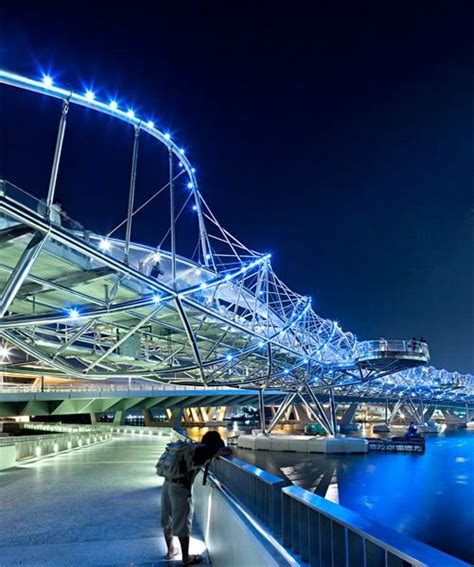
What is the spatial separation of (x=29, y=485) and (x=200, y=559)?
997 centimetres

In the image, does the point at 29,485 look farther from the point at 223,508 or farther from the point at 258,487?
the point at 258,487

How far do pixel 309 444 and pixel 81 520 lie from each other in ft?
160

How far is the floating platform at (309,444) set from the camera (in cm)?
5391

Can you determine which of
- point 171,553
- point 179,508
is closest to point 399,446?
point 171,553

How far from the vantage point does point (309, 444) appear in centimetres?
5553

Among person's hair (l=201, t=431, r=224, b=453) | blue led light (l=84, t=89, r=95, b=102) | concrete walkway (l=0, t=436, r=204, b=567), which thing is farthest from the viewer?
blue led light (l=84, t=89, r=95, b=102)

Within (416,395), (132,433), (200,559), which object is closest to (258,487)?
(200,559)

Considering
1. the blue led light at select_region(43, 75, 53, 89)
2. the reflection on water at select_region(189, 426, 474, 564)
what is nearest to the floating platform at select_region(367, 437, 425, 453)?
the reflection on water at select_region(189, 426, 474, 564)

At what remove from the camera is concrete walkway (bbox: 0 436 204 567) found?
24.3 feet

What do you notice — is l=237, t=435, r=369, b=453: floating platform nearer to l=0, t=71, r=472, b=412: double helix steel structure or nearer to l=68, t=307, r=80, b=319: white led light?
l=0, t=71, r=472, b=412: double helix steel structure

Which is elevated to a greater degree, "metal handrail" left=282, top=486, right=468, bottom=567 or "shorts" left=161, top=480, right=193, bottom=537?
"metal handrail" left=282, top=486, right=468, bottom=567

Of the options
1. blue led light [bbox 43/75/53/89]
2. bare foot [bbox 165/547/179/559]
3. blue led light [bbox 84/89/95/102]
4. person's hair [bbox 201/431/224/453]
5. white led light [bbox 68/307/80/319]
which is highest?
blue led light [bbox 84/89/95/102]

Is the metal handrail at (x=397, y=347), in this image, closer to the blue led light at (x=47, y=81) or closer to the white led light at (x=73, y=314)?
the white led light at (x=73, y=314)

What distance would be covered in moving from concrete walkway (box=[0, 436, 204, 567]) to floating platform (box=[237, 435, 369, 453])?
39.6 meters
